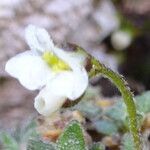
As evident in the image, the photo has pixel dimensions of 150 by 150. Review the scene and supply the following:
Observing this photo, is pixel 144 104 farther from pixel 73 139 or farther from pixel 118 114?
pixel 73 139

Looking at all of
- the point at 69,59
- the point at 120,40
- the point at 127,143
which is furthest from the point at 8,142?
the point at 120,40

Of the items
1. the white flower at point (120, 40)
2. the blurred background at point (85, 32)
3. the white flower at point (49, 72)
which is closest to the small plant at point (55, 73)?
the white flower at point (49, 72)

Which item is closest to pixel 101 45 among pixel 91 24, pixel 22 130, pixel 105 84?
pixel 91 24

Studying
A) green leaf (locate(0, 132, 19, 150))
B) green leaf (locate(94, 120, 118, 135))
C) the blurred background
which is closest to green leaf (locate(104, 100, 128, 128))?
green leaf (locate(94, 120, 118, 135))

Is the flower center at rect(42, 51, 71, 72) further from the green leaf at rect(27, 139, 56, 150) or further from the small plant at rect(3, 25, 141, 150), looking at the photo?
the green leaf at rect(27, 139, 56, 150)

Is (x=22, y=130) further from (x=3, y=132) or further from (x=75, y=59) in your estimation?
(x=75, y=59)

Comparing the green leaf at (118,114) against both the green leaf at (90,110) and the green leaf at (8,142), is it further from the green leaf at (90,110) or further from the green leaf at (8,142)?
the green leaf at (8,142)
